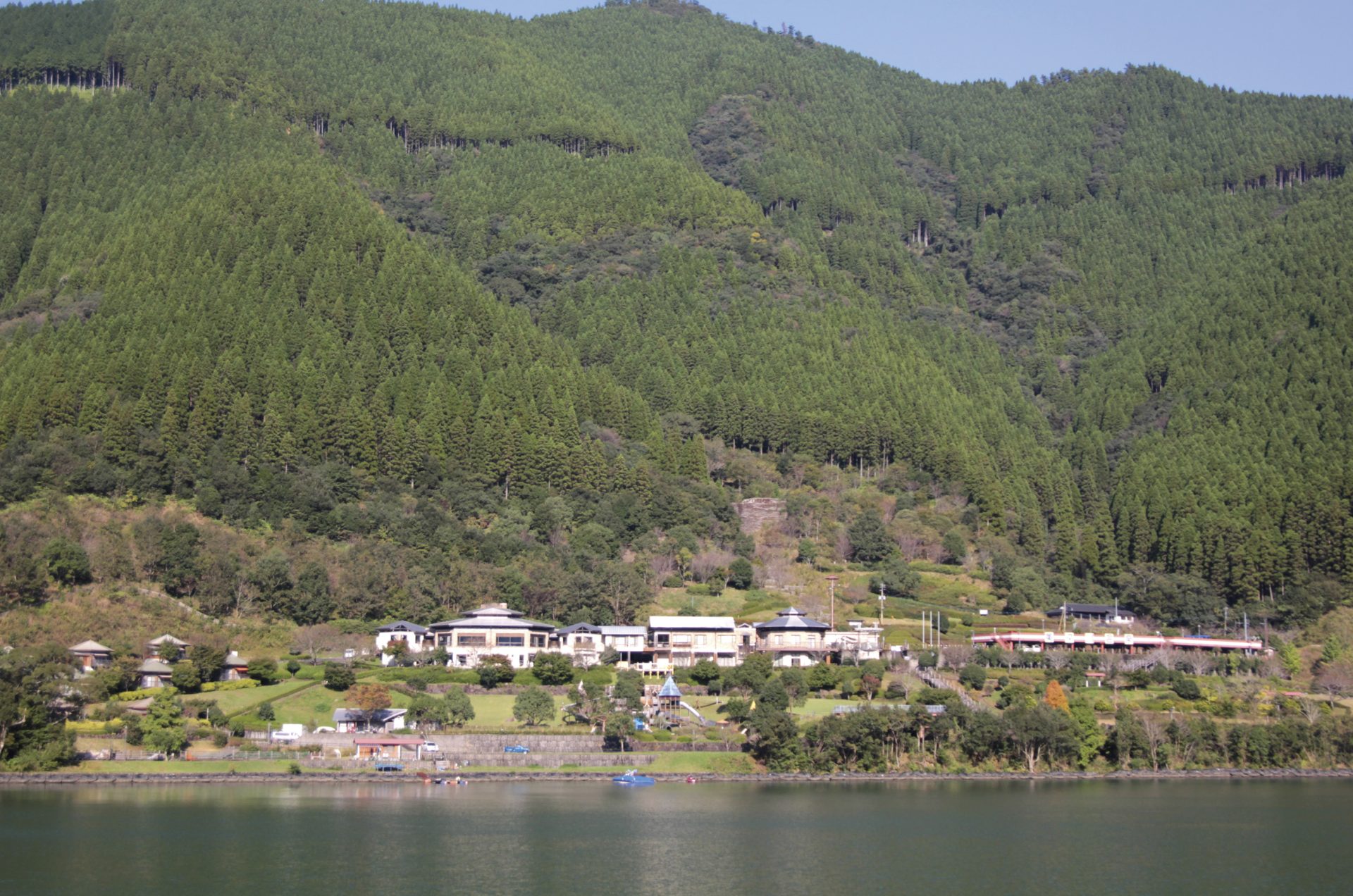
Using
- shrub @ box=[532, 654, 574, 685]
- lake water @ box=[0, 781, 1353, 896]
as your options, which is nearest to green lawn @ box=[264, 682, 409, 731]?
lake water @ box=[0, 781, 1353, 896]

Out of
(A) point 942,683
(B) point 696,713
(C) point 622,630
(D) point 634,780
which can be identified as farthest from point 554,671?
(A) point 942,683

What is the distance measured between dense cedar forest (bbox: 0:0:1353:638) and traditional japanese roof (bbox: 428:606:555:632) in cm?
305

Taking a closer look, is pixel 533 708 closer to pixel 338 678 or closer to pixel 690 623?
pixel 338 678

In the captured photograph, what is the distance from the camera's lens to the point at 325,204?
136 m

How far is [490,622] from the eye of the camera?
→ 9206 centimetres

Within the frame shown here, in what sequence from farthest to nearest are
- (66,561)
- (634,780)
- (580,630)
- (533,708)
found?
(580,630)
(66,561)
(533,708)
(634,780)

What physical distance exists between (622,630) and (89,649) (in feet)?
98.4

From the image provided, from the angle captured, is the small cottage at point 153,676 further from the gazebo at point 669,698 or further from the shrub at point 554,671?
the gazebo at point 669,698

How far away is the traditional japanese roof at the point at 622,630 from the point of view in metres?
93.6

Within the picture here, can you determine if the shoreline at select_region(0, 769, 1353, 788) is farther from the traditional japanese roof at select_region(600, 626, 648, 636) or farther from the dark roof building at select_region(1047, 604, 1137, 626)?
the dark roof building at select_region(1047, 604, 1137, 626)

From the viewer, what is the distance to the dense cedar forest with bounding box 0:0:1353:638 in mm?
102625

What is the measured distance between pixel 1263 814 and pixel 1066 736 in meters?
13.5

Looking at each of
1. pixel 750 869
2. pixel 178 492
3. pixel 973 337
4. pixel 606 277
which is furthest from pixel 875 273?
pixel 750 869

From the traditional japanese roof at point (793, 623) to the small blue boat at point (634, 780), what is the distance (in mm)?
23242
